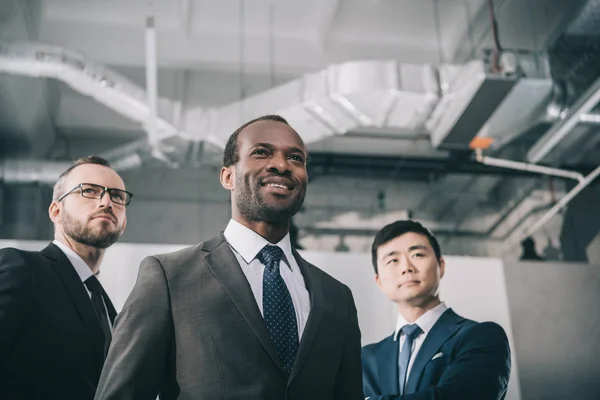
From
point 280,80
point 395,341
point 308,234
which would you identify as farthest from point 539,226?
point 395,341

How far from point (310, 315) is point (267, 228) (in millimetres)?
204

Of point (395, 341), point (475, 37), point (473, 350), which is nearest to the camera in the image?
point (473, 350)

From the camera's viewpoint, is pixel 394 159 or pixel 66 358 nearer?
pixel 66 358

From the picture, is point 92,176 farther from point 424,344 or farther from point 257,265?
point 424,344

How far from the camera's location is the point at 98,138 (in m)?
5.95

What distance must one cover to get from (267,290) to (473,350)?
0.89m

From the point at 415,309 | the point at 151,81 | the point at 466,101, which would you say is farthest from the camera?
the point at 151,81

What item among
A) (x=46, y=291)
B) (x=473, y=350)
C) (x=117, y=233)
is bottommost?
(x=473, y=350)

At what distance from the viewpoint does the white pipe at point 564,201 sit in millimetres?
6138

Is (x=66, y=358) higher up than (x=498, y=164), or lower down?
lower down

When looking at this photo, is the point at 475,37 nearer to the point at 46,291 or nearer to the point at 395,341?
the point at 395,341

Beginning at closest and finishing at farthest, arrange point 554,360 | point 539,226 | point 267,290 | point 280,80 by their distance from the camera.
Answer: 1. point 267,290
2. point 554,360
3. point 280,80
4. point 539,226

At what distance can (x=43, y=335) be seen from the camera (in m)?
1.58

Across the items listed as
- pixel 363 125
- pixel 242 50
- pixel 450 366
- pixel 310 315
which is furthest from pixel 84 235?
pixel 242 50
